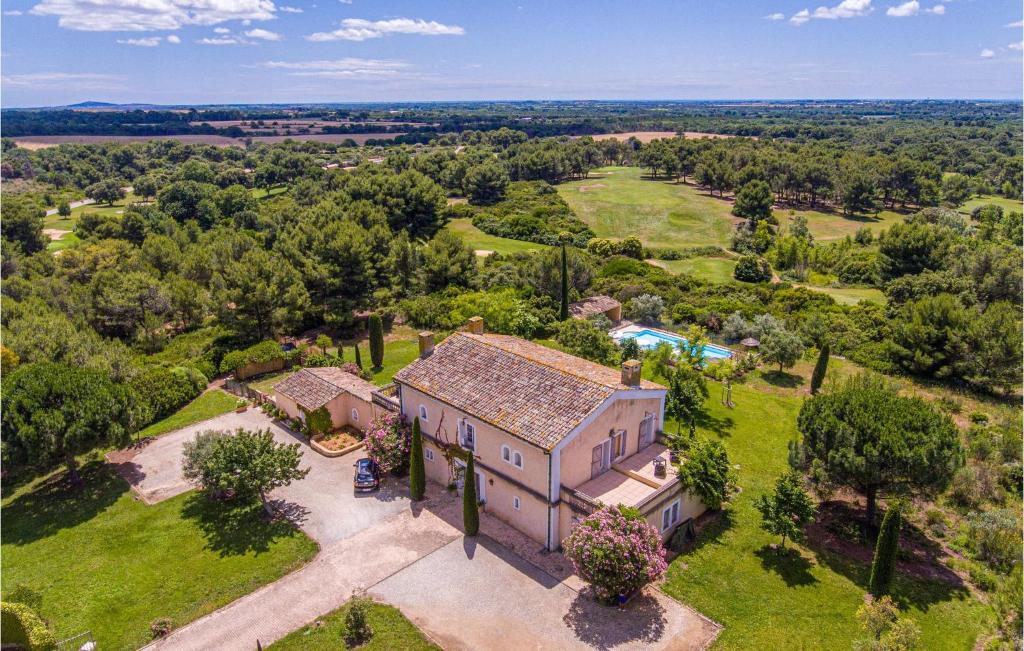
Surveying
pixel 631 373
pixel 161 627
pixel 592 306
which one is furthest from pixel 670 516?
pixel 592 306

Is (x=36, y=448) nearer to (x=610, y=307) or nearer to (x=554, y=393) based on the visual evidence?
(x=554, y=393)

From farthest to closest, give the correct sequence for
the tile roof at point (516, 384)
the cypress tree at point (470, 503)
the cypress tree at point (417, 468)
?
the cypress tree at point (417, 468) < the cypress tree at point (470, 503) < the tile roof at point (516, 384)

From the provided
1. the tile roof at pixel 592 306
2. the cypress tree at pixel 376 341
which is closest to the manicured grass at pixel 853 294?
the tile roof at pixel 592 306

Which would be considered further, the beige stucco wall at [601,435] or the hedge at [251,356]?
the hedge at [251,356]

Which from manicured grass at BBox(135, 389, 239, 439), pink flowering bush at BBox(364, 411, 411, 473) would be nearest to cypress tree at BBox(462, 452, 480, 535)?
pink flowering bush at BBox(364, 411, 411, 473)

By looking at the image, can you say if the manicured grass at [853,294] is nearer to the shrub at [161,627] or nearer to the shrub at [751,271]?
the shrub at [751,271]

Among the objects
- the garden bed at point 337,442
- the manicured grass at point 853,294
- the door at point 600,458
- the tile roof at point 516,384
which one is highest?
the tile roof at point 516,384
